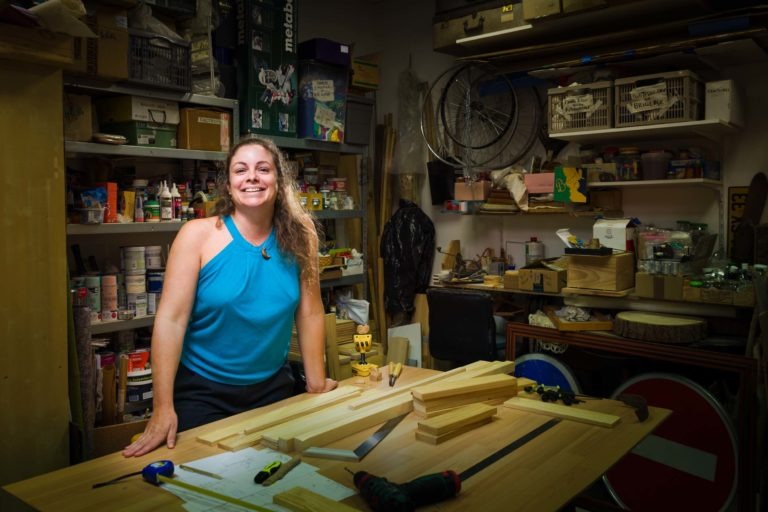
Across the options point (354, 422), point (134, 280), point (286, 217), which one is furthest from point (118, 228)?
Result: point (354, 422)

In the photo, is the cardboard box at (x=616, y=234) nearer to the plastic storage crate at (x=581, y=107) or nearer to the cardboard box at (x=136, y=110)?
the plastic storage crate at (x=581, y=107)

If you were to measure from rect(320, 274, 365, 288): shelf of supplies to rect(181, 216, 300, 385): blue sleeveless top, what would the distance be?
218cm

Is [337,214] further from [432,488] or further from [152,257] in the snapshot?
[432,488]

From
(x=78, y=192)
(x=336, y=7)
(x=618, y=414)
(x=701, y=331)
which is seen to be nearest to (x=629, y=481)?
(x=701, y=331)

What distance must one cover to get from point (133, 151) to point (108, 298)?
0.77 metres

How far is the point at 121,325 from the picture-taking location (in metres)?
3.38

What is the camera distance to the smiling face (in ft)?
7.45

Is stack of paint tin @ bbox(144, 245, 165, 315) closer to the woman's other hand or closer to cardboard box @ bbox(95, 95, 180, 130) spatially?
cardboard box @ bbox(95, 95, 180, 130)

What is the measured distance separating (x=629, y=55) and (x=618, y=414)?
234 cm

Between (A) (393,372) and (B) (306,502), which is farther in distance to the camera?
(A) (393,372)

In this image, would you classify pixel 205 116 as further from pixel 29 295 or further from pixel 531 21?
pixel 531 21

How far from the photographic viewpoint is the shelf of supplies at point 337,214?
177 inches

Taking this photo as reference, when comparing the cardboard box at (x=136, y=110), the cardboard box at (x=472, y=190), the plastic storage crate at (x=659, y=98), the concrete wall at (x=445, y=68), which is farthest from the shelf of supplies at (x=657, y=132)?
the cardboard box at (x=136, y=110)

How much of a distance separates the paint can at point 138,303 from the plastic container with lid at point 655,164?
2915 millimetres
